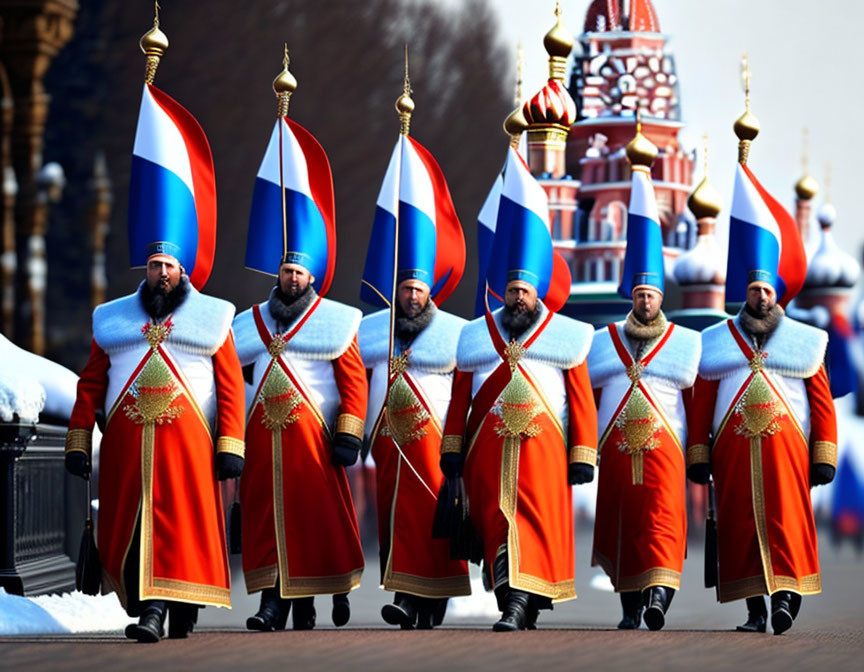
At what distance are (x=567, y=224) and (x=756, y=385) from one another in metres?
18.2

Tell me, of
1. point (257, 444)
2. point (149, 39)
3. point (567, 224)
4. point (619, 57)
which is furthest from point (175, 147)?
point (567, 224)

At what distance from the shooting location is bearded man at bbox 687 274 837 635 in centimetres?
1430

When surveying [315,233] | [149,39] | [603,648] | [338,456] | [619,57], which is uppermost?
[619,57]

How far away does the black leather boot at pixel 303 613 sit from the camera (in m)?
13.9

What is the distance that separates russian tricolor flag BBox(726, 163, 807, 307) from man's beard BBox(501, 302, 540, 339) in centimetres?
133

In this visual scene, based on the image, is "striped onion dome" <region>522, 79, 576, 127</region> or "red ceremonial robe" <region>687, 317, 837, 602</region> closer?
"red ceremonial robe" <region>687, 317, 837, 602</region>

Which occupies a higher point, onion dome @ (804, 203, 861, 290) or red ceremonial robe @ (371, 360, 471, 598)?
onion dome @ (804, 203, 861, 290)

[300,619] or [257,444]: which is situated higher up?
[257,444]

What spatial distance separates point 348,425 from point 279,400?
15.4 inches

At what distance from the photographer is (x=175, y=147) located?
44.5 ft

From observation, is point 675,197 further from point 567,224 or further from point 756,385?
point 756,385

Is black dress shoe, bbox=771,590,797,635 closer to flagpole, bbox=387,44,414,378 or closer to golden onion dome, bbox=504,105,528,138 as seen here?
flagpole, bbox=387,44,414,378

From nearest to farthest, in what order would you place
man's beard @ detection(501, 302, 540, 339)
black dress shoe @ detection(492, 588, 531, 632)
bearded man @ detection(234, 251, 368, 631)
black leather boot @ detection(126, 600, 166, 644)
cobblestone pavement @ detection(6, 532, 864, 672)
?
cobblestone pavement @ detection(6, 532, 864, 672) → black leather boot @ detection(126, 600, 166, 644) → black dress shoe @ detection(492, 588, 531, 632) → bearded man @ detection(234, 251, 368, 631) → man's beard @ detection(501, 302, 540, 339)

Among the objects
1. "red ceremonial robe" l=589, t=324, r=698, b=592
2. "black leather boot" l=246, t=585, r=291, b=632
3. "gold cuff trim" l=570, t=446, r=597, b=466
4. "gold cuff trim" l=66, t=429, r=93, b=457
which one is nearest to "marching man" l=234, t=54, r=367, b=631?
"black leather boot" l=246, t=585, r=291, b=632
